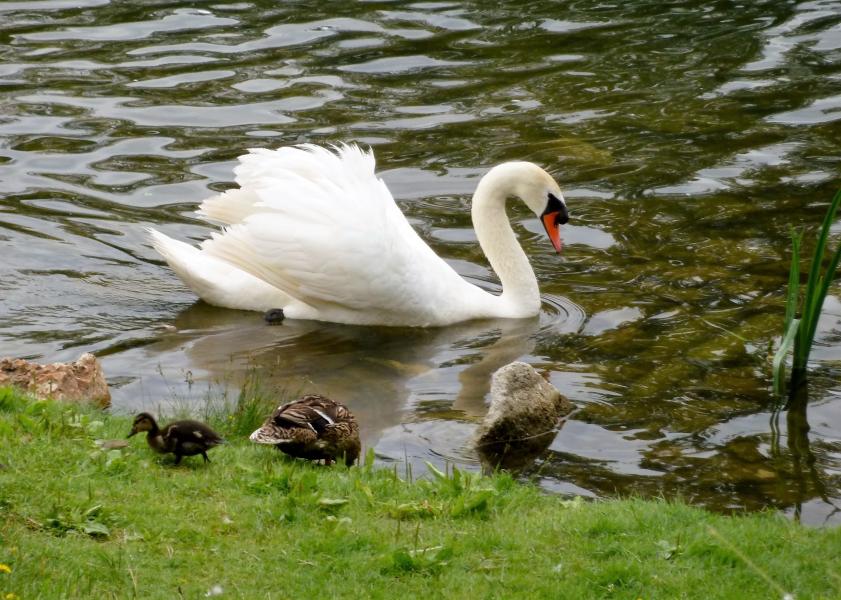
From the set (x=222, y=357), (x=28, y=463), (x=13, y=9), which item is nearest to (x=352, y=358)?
(x=222, y=357)

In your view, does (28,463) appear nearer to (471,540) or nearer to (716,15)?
(471,540)

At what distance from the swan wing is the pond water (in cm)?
28

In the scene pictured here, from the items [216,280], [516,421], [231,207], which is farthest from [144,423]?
[231,207]

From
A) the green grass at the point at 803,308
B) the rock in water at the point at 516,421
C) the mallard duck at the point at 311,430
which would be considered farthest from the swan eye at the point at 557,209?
the mallard duck at the point at 311,430

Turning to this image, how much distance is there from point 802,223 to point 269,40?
8.82 meters

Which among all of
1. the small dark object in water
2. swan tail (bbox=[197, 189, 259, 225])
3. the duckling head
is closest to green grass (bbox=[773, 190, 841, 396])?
the duckling head

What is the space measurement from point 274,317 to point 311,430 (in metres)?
3.64

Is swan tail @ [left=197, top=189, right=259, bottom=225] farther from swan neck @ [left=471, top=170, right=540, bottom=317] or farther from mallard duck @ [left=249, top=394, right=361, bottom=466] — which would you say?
mallard duck @ [left=249, top=394, right=361, bottom=466]

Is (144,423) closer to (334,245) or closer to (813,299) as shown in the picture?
(334,245)

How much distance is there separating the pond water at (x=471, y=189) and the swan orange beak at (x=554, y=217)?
39 cm

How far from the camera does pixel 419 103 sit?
1546 cm

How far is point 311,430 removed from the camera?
6559 millimetres

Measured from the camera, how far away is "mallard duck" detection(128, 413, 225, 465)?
6.12m

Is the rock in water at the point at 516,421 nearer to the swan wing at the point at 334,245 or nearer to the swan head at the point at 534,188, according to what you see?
the swan wing at the point at 334,245
